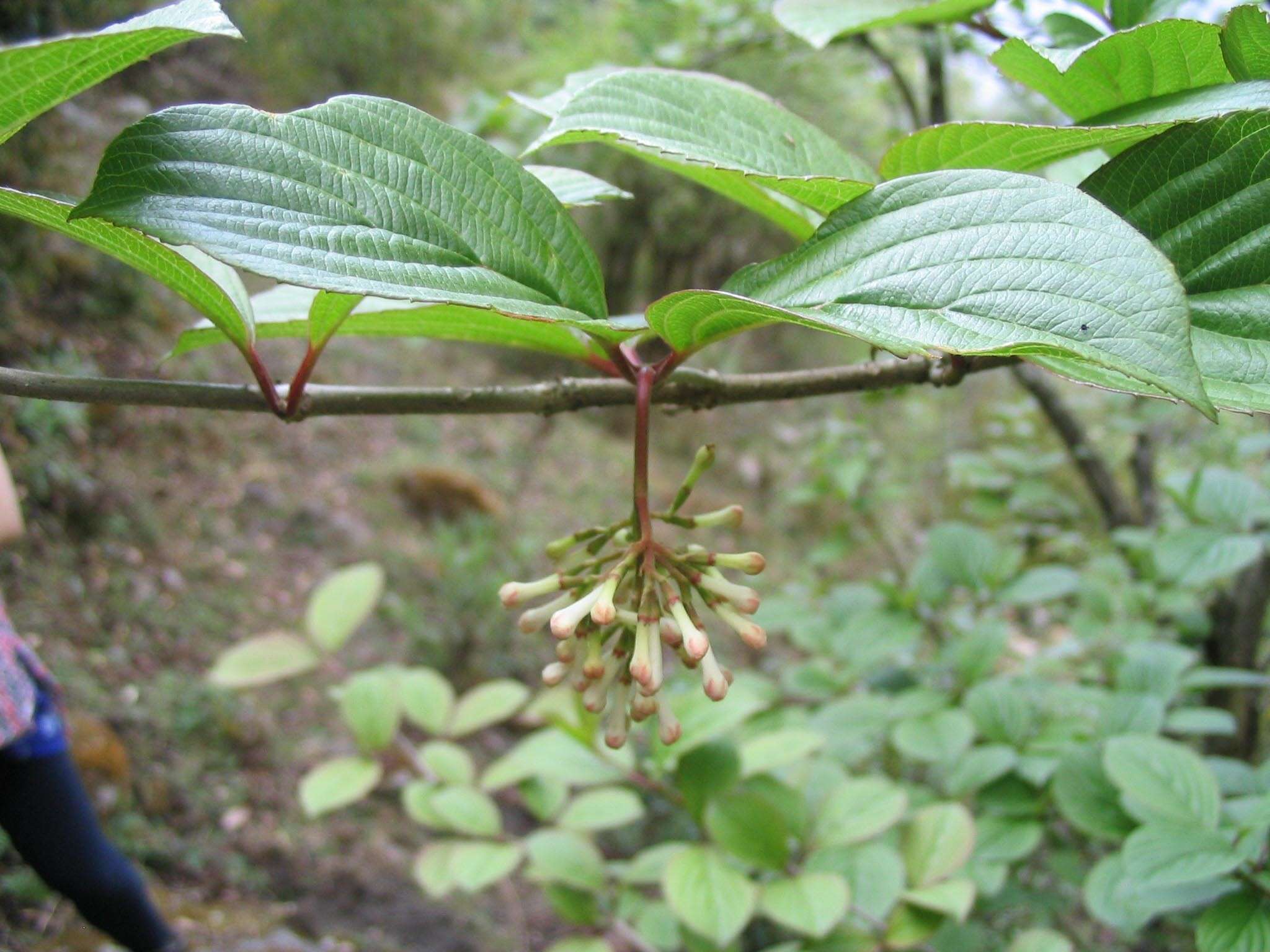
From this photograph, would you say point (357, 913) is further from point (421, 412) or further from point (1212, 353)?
point (1212, 353)

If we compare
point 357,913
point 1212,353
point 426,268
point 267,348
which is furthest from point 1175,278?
point 267,348

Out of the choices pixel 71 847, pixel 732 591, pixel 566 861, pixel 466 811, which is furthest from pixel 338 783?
pixel 732 591

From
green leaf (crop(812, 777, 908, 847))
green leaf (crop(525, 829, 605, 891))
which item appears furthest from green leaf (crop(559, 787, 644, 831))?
green leaf (crop(812, 777, 908, 847))

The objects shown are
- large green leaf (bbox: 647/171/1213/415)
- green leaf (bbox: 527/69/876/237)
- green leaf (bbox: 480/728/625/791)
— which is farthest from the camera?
green leaf (bbox: 480/728/625/791)

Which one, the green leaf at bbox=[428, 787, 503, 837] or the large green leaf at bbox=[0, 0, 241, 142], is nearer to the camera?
the large green leaf at bbox=[0, 0, 241, 142]

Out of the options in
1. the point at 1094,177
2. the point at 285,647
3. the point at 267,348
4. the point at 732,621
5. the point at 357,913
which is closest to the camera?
the point at 1094,177

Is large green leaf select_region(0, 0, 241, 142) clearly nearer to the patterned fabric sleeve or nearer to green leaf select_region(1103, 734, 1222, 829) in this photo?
→ green leaf select_region(1103, 734, 1222, 829)

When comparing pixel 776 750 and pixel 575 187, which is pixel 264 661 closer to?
pixel 776 750
